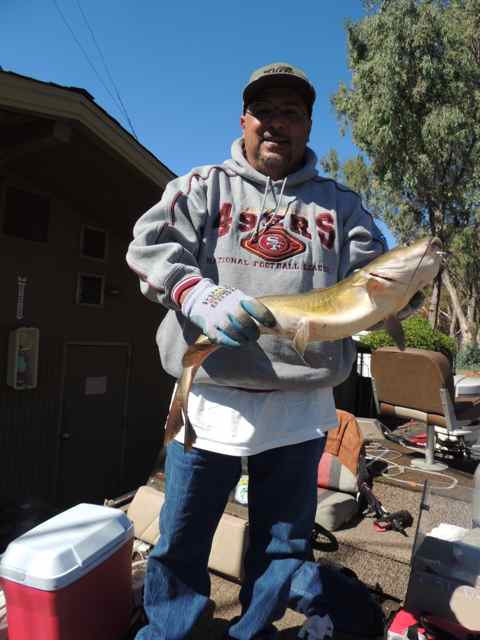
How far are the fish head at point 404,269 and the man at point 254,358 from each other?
356 millimetres

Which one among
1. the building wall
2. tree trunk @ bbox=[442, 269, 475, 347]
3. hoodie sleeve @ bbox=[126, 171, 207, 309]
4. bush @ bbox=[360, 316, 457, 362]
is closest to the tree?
bush @ bbox=[360, 316, 457, 362]

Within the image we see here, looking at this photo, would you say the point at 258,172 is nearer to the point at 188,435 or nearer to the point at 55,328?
the point at 188,435

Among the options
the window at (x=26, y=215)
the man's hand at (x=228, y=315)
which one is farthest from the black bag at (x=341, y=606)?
the window at (x=26, y=215)

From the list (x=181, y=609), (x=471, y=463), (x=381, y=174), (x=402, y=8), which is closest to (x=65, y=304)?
(x=181, y=609)

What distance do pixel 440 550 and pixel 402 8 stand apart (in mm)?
18448

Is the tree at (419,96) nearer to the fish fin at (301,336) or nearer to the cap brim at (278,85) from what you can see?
the cap brim at (278,85)

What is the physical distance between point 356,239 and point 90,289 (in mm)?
4634

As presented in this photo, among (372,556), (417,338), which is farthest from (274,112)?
(417,338)

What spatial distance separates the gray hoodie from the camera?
6.25 ft

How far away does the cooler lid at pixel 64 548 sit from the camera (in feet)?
6.32

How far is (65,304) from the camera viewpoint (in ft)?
18.8

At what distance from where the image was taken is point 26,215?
5.18 meters

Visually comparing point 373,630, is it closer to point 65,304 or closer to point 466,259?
point 65,304

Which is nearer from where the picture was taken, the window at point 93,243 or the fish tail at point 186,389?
the fish tail at point 186,389
